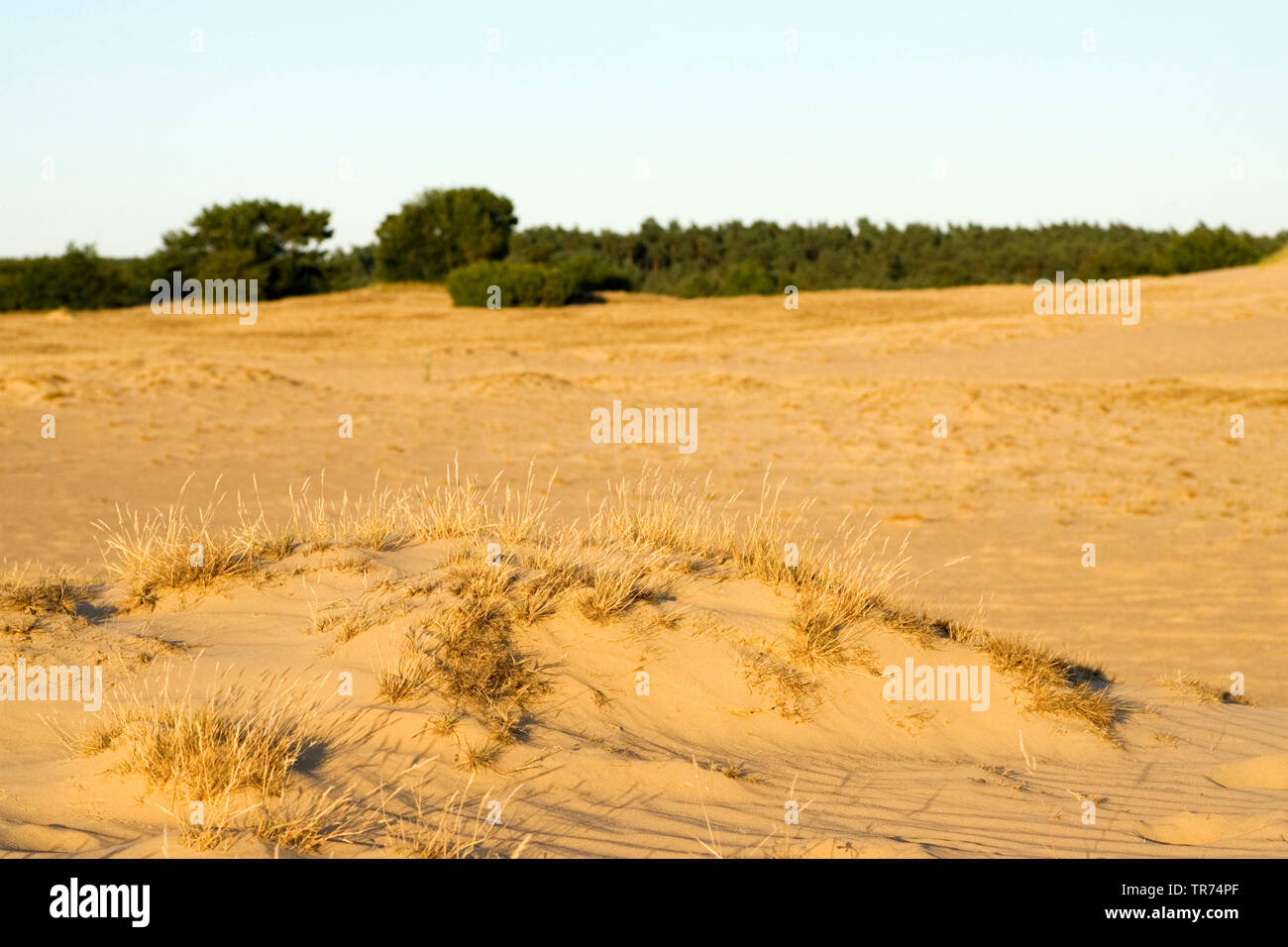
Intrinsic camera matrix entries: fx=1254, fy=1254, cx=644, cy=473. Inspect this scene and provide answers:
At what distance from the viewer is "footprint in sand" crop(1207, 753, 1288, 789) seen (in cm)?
511

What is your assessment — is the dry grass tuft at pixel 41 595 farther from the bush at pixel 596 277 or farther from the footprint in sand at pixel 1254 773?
the bush at pixel 596 277

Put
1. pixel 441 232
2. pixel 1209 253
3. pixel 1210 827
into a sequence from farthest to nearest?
pixel 1209 253 < pixel 441 232 < pixel 1210 827

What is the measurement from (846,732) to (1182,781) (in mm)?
1361

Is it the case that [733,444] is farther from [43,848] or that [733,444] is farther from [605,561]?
[43,848]

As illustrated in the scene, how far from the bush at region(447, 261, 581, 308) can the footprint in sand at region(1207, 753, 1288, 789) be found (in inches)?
1256

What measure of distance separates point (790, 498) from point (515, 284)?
24.9 m

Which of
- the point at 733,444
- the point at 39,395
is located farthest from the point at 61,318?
the point at 733,444

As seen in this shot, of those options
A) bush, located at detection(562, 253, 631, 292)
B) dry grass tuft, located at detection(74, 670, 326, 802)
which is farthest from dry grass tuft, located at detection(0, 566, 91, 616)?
bush, located at detection(562, 253, 631, 292)

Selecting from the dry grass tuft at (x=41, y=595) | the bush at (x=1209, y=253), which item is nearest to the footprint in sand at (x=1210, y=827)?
the dry grass tuft at (x=41, y=595)

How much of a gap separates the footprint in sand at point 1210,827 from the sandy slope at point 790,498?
0.02 m

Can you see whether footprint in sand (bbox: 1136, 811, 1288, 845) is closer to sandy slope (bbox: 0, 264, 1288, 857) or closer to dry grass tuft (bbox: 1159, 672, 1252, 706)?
sandy slope (bbox: 0, 264, 1288, 857)

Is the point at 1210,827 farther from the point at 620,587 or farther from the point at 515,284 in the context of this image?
the point at 515,284

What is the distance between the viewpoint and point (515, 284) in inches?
1435

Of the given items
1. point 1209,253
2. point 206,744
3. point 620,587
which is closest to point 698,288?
point 1209,253
